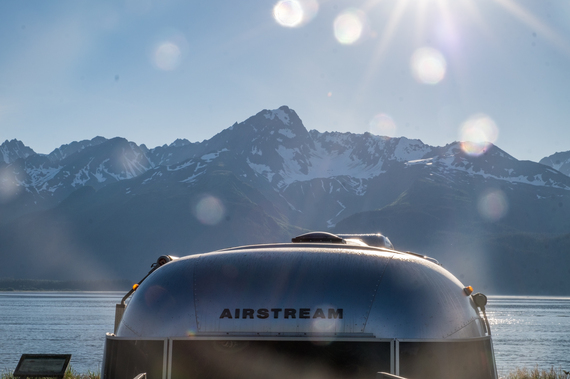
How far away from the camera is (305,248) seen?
757 centimetres

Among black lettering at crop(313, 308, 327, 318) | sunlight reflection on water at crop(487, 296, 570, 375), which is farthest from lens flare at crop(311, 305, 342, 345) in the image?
sunlight reflection on water at crop(487, 296, 570, 375)

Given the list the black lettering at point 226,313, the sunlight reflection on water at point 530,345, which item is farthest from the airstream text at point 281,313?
the sunlight reflection on water at point 530,345

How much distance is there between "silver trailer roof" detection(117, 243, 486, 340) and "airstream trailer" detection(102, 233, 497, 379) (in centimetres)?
1

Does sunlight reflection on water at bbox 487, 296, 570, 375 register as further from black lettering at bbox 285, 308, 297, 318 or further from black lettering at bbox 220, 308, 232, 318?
black lettering at bbox 220, 308, 232, 318

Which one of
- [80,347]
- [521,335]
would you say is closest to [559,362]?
[521,335]

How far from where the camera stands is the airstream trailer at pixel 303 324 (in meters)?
6.51

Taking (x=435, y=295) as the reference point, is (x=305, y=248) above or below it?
above

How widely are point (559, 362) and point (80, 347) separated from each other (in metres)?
50.9

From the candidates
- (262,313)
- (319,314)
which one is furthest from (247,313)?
(319,314)

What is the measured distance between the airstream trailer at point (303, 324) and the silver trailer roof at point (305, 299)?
1 centimetres

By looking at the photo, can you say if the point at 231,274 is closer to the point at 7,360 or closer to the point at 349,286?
the point at 349,286

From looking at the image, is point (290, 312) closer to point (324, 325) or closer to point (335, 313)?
point (324, 325)

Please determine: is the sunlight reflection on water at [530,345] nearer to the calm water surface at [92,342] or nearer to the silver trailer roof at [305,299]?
the calm water surface at [92,342]

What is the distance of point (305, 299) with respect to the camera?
6.63m
